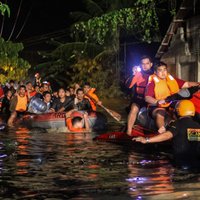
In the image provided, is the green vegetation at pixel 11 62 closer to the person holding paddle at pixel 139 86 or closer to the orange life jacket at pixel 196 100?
the person holding paddle at pixel 139 86

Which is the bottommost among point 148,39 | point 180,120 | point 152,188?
point 152,188

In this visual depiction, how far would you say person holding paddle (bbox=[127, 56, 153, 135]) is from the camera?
13.5 meters

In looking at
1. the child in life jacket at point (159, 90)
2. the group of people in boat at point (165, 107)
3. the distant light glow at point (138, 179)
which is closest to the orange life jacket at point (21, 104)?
the group of people in boat at point (165, 107)

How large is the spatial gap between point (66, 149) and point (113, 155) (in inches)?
58.6

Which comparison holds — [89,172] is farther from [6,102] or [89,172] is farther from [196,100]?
[6,102]

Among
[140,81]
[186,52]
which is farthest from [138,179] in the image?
[186,52]

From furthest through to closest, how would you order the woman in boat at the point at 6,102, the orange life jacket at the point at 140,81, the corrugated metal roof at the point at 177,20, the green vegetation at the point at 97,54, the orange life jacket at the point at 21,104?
1. the green vegetation at the point at 97,54
2. the woman in boat at the point at 6,102
3. the orange life jacket at the point at 21,104
4. the corrugated metal roof at the point at 177,20
5. the orange life jacket at the point at 140,81

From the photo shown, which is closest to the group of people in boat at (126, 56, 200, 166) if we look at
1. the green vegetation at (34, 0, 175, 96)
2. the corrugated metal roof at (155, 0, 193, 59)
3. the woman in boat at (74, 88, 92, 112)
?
the woman in boat at (74, 88, 92, 112)

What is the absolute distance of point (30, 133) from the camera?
58.4ft

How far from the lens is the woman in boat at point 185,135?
33.9 ft

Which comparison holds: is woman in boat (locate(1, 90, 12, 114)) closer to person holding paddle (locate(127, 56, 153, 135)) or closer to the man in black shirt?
the man in black shirt

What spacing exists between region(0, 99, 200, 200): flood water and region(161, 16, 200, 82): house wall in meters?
6.40

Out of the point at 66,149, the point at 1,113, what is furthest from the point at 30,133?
the point at 1,113

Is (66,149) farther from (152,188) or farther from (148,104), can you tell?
(152,188)
